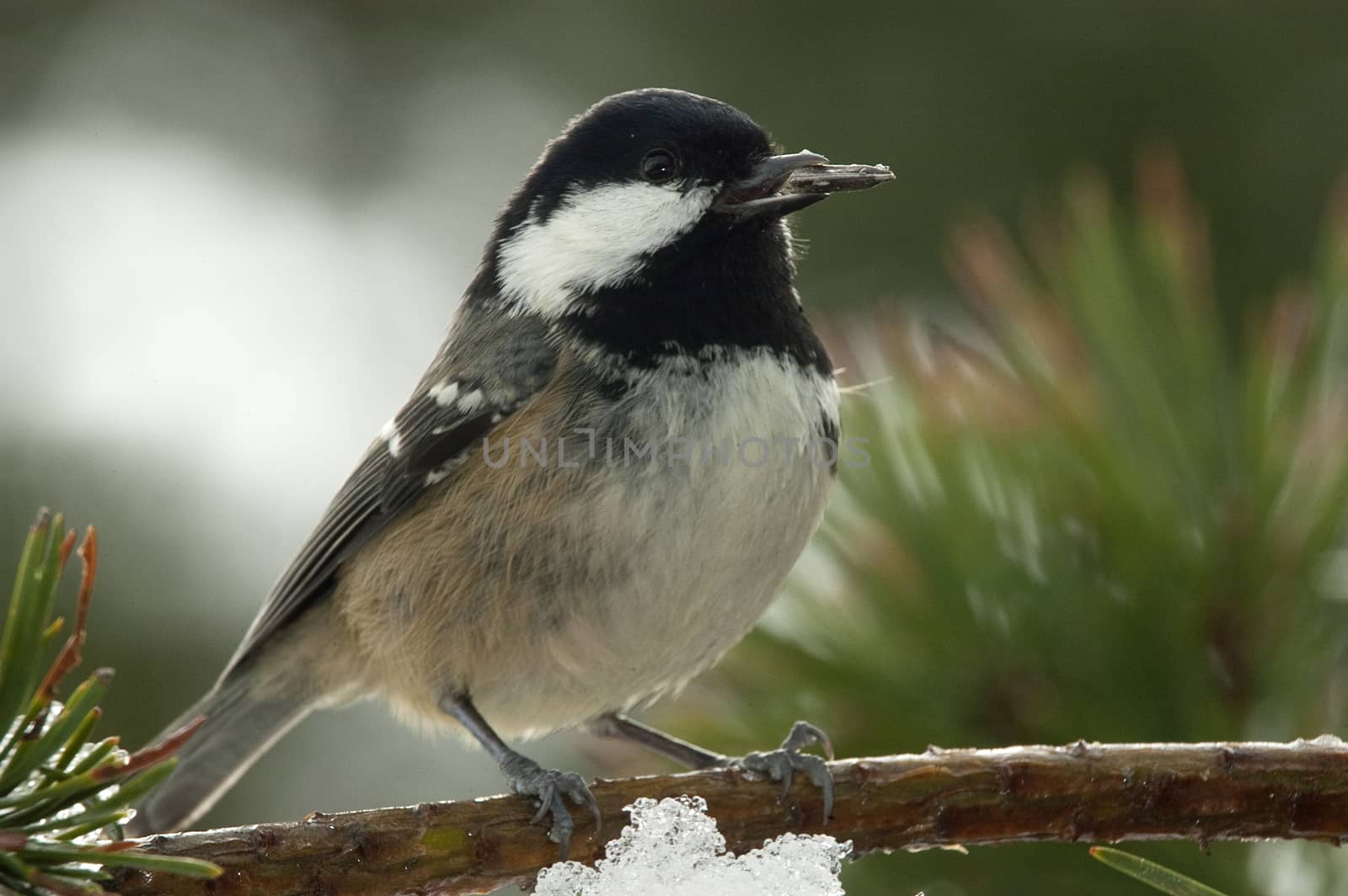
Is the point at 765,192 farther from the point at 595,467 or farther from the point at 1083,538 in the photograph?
the point at 1083,538

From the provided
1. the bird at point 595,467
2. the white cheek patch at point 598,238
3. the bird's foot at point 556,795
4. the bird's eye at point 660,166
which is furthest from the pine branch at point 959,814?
the bird's eye at point 660,166

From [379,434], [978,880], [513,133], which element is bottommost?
[978,880]

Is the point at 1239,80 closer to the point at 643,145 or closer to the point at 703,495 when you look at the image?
the point at 643,145

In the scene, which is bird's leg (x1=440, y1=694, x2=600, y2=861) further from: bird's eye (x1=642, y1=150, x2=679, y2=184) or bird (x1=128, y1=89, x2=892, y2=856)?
bird's eye (x1=642, y1=150, x2=679, y2=184)

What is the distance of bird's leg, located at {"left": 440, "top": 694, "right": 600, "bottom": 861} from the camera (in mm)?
1268

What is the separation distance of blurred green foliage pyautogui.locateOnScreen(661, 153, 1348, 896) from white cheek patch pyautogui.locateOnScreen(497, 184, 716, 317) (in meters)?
0.35

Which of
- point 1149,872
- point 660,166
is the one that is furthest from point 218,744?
point 1149,872

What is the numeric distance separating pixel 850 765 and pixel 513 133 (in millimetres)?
2503

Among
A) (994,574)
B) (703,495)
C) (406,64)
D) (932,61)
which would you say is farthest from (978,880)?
(406,64)

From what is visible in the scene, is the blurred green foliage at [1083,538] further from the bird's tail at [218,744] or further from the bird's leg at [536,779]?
the bird's tail at [218,744]

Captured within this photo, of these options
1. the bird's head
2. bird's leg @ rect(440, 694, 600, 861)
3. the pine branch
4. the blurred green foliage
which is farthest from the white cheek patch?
the pine branch

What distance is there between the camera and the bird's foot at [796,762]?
1.30 meters

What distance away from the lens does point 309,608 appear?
6.79ft

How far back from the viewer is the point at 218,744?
2.15 metres
